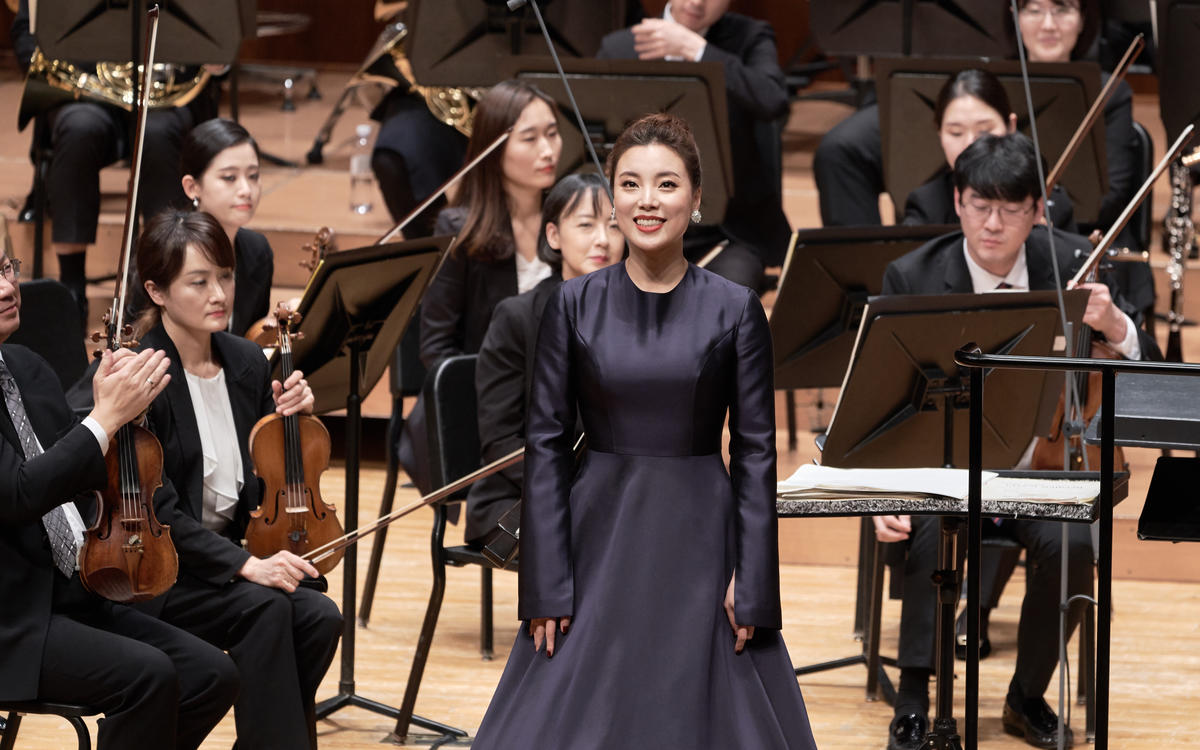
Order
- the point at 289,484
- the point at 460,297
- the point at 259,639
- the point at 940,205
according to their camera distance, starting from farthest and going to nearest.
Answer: the point at 940,205 → the point at 460,297 → the point at 289,484 → the point at 259,639

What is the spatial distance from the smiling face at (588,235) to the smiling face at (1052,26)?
1.83 m

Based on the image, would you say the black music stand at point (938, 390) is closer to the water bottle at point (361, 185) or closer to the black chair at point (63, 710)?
the black chair at point (63, 710)

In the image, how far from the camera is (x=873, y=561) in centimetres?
401

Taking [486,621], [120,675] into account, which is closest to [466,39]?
[486,621]

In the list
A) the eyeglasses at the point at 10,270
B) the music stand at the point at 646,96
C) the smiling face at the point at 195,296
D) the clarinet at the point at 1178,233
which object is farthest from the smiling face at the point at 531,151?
the clarinet at the point at 1178,233

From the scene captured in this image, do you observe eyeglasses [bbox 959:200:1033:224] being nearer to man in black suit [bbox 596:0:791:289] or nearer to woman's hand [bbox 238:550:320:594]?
man in black suit [bbox 596:0:791:289]

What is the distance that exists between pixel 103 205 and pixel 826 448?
3.61 m

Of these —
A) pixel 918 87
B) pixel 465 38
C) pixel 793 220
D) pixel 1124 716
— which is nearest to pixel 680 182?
pixel 1124 716

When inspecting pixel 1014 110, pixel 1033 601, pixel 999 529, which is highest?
pixel 1014 110

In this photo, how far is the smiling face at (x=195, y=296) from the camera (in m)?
3.09

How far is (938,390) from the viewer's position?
2.98 meters

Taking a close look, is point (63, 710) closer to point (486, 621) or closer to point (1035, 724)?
point (486, 621)

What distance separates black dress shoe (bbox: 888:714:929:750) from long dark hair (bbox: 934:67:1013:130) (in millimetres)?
1510

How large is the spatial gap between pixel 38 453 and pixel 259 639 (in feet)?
1.64
